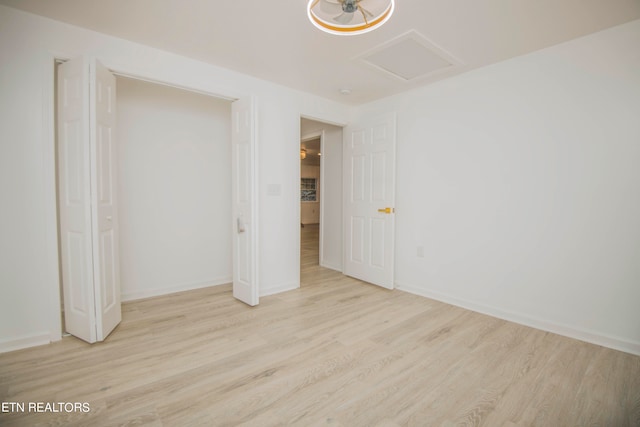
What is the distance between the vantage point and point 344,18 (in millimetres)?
2035

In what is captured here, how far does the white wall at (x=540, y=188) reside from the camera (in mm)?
2309

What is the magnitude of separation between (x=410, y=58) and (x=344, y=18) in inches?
41.5

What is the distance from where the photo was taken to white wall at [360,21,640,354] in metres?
2.31

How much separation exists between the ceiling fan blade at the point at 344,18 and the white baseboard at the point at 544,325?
2911mm

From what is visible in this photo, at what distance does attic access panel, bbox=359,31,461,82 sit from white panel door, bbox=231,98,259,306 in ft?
4.39

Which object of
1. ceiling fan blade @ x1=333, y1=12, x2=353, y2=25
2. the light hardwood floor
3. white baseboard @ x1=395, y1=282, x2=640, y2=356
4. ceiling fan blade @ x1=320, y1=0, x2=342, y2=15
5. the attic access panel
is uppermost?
the attic access panel

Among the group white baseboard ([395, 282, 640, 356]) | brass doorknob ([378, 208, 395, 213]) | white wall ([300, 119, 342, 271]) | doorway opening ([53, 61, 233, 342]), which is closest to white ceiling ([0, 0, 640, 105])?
doorway opening ([53, 61, 233, 342])

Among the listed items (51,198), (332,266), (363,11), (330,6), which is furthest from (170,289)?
(363,11)

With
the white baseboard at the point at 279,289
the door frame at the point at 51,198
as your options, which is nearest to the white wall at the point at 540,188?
the white baseboard at the point at 279,289

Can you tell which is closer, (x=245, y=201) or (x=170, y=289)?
(x=245, y=201)

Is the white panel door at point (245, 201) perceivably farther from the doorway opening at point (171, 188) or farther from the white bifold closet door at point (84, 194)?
the white bifold closet door at point (84, 194)

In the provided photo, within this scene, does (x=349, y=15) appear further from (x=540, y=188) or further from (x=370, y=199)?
(x=370, y=199)

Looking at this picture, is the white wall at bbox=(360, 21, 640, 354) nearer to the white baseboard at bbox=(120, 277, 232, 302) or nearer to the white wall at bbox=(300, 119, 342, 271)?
the white wall at bbox=(300, 119, 342, 271)

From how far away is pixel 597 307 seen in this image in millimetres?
2420
